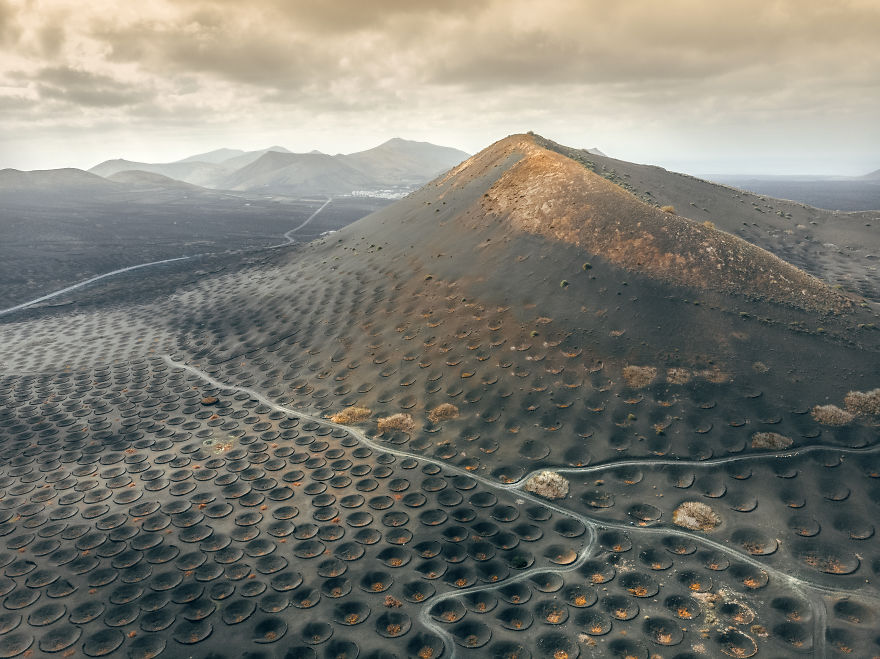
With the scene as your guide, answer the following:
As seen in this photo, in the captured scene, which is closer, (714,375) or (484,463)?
(484,463)

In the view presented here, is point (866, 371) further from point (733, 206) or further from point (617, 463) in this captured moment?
point (733, 206)

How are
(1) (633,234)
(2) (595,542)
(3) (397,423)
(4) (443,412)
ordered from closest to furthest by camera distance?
(2) (595,542) → (3) (397,423) → (4) (443,412) → (1) (633,234)

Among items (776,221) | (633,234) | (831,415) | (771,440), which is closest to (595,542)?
(771,440)

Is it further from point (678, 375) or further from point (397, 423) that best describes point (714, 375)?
point (397, 423)

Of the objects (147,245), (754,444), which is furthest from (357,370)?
(147,245)

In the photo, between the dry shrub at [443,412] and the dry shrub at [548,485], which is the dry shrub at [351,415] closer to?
the dry shrub at [443,412]
